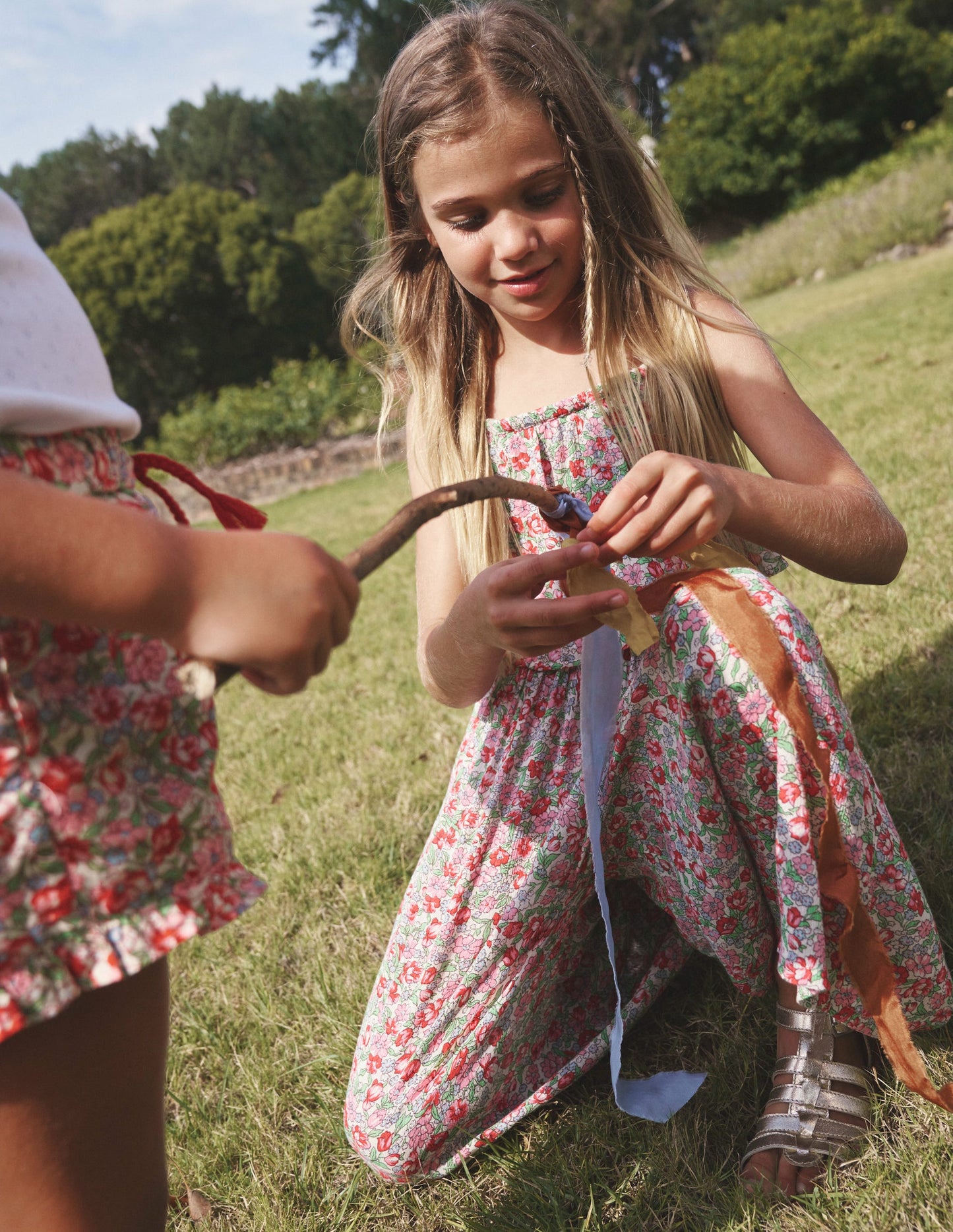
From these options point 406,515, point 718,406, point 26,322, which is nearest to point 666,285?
point 718,406

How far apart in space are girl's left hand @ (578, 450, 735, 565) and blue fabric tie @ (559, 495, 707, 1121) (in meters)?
0.20

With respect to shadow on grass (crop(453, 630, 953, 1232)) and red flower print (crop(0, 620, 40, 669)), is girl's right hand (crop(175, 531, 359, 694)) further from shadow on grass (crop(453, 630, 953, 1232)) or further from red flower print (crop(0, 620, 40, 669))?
shadow on grass (crop(453, 630, 953, 1232))

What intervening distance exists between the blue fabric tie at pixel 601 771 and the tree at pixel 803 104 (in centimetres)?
2511

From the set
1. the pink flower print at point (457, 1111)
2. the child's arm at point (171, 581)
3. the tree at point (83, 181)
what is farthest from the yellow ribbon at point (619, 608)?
the tree at point (83, 181)

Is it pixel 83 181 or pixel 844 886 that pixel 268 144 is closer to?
pixel 83 181

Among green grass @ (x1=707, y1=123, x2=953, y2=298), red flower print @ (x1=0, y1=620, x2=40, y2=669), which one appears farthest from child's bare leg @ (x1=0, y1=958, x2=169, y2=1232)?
green grass @ (x1=707, y1=123, x2=953, y2=298)

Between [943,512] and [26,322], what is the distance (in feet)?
12.3

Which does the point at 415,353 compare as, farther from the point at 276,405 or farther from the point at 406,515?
the point at 276,405

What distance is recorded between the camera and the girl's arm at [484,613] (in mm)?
1456

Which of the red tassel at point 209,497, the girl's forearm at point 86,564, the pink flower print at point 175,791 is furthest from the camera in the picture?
the red tassel at point 209,497

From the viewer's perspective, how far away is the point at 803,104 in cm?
2523

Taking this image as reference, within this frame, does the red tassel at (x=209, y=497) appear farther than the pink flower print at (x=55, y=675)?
Yes

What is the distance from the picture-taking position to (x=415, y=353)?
223 cm

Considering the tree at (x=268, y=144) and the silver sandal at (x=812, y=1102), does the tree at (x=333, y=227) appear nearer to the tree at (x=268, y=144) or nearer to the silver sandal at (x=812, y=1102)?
the tree at (x=268, y=144)
